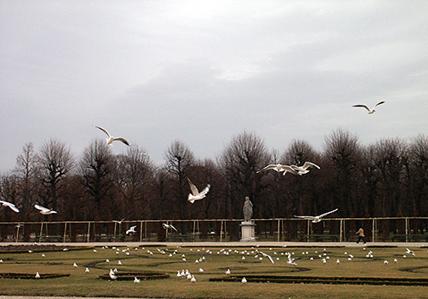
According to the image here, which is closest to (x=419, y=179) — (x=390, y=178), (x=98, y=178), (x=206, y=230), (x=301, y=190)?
(x=390, y=178)

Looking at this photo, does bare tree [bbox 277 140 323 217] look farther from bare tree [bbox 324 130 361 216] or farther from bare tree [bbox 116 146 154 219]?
bare tree [bbox 116 146 154 219]

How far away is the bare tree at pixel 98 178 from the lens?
7440 centimetres

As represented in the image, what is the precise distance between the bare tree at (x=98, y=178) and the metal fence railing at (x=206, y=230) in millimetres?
4497

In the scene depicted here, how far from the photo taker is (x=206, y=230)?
2630 inches

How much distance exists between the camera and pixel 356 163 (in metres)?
73.1

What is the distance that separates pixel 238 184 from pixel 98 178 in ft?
60.2

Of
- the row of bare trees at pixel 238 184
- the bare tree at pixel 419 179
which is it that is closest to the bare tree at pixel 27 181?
the row of bare trees at pixel 238 184

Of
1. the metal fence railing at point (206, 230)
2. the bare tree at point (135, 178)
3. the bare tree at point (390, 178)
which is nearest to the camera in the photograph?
the metal fence railing at point (206, 230)

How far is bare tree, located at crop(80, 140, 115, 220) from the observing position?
74400mm

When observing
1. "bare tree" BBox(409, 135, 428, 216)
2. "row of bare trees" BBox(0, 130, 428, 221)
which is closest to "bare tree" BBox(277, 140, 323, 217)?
"row of bare trees" BBox(0, 130, 428, 221)

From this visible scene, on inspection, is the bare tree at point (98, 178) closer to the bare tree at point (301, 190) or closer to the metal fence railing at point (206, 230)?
the metal fence railing at point (206, 230)

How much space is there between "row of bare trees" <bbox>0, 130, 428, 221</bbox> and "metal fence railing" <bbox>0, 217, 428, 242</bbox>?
13.5 ft

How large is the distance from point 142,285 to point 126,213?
60.9 metres

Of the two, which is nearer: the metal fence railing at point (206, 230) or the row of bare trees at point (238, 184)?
the metal fence railing at point (206, 230)
